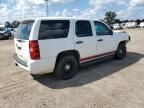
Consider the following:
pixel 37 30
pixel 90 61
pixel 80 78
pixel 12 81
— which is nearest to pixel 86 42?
pixel 90 61

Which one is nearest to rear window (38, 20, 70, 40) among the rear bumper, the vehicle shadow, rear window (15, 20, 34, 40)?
rear window (15, 20, 34, 40)

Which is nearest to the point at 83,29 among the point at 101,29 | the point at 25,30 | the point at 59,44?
the point at 101,29

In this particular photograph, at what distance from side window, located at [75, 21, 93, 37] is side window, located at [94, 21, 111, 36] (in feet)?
1.43

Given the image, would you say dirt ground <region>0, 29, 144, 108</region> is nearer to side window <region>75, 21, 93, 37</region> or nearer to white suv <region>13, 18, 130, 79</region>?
white suv <region>13, 18, 130, 79</region>

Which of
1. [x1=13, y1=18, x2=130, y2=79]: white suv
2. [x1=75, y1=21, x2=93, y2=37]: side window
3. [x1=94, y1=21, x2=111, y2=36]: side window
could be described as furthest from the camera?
[x1=94, y1=21, x2=111, y2=36]: side window

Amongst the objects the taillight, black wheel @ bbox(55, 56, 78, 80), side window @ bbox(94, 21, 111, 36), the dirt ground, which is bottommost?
the dirt ground

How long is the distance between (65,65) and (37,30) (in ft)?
4.89

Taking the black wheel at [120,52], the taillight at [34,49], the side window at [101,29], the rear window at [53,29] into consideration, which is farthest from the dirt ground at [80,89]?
the rear window at [53,29]

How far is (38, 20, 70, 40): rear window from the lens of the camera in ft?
17.2

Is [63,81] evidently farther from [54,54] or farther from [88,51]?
[88,51]

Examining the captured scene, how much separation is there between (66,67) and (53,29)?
132cm

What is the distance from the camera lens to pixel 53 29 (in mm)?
5461

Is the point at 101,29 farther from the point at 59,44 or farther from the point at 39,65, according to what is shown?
the point at 39,65

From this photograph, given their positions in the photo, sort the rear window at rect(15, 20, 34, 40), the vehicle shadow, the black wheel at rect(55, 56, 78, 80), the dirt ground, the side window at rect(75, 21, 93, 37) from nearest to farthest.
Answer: the dirt ground, the rear window at rect(15, 20, 34, 40), the vehicle shadow, the black wheel at rect(55, 56, 78, 80), the side window at rect(75, 21, 93, 37)
